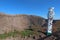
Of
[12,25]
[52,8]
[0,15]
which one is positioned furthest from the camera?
[0,15]

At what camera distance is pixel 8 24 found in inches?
708

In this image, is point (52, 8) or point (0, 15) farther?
point (0, 15)

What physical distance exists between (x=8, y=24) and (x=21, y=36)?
4.32 metres

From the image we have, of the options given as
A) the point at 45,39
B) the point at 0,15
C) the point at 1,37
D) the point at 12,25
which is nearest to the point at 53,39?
the point at 45,39

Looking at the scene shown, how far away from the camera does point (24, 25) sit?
62.8ft

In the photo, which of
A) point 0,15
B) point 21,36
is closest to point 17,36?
point 21,36

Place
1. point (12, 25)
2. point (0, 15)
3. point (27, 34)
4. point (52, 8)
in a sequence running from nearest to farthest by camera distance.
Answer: point (52, 8)
point (27, 34)
point (12, 25)
point (0, 15)

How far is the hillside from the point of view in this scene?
46.5 ft

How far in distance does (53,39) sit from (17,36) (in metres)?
2.80

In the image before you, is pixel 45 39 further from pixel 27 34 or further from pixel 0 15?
pixel 0 15

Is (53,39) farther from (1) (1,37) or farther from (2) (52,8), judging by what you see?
(1) (1,37)

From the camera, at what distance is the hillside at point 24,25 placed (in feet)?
46.5

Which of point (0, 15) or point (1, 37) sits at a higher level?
point (0, 15)

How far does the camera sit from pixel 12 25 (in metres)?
17.9
